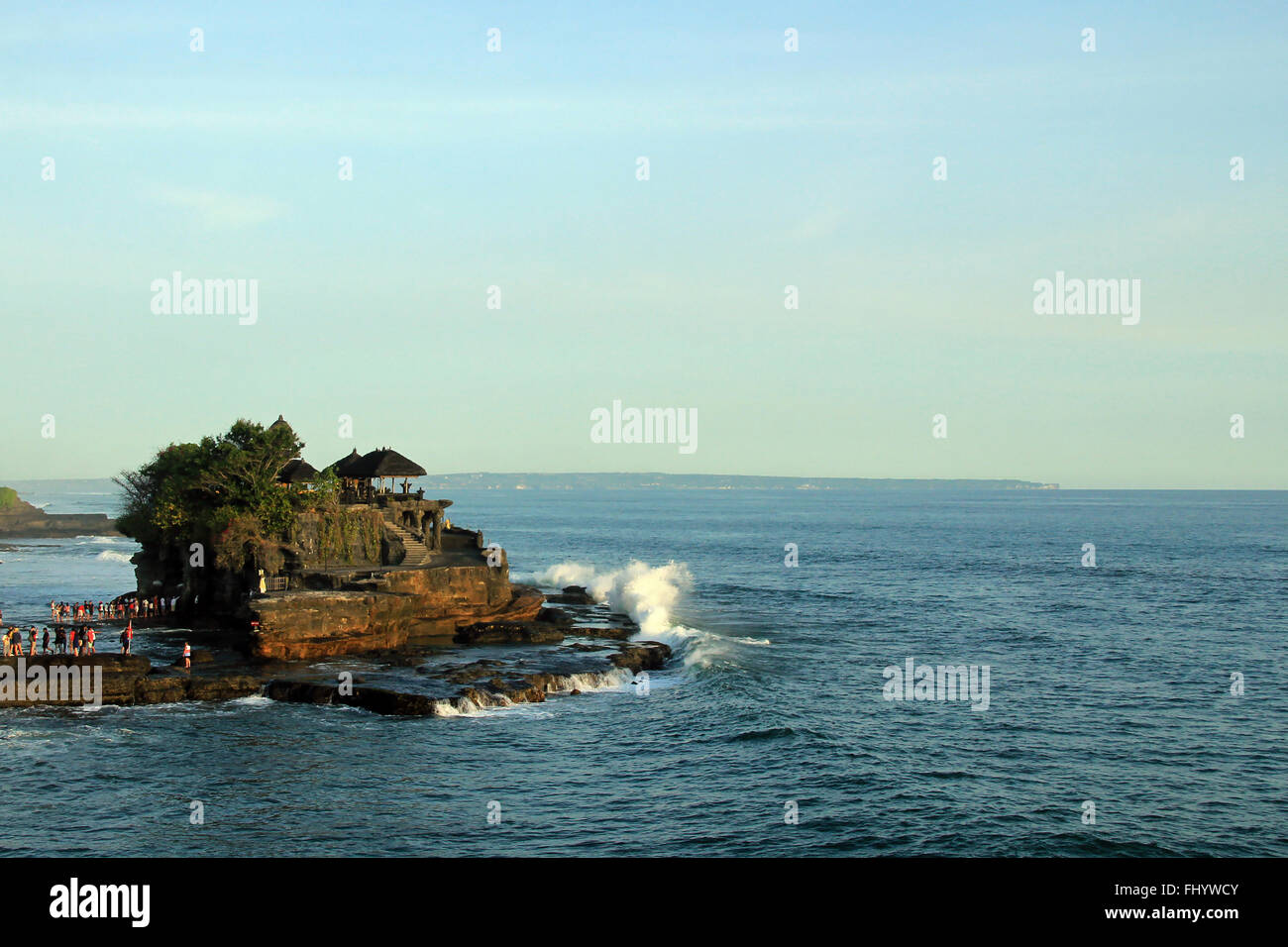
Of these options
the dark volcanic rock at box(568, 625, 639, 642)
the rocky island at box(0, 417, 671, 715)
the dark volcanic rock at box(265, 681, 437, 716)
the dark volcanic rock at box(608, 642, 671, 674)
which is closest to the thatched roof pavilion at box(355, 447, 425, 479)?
the rocky island at box(0, 417, 671, 715)

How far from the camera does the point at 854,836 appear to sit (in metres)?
24.5

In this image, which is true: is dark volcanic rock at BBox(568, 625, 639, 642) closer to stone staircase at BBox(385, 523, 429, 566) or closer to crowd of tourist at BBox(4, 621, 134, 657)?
stone staircase at BBox(385, 523, 429, 566)

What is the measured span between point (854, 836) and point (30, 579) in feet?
255

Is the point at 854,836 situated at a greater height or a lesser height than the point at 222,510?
lesser

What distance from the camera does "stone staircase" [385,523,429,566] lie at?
184 ft

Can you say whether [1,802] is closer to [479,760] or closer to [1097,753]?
[479,760]

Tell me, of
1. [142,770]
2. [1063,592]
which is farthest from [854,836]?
[1063,592]

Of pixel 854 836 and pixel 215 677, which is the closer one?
pixel 854 836

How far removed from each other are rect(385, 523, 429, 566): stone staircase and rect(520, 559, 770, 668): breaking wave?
12.9m

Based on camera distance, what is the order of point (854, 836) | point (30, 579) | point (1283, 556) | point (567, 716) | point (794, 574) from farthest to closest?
point (1283, 556) < point (794, 574) < point (30, 579) < point (567, 716) < point (854, 836)

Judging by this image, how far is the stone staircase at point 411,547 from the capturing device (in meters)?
56.2

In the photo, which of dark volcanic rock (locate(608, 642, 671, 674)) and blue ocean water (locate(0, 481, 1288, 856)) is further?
dark volcanic rock (locate(608, 642, 671, 674))

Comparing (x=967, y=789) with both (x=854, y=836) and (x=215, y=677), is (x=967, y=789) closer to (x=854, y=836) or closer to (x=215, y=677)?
(x=854, y=836)
